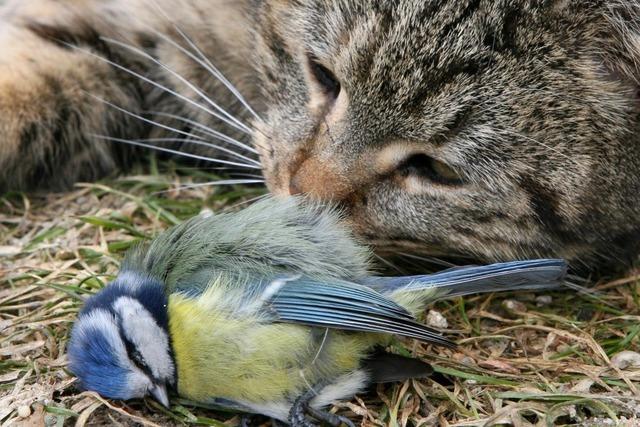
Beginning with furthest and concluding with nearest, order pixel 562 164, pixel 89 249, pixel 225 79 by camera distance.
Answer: pixel 225 79
pixel 89 249
pixel 562 164

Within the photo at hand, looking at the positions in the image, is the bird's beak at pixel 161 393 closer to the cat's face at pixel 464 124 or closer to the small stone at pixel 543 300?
the cat's face at pixel 464 124

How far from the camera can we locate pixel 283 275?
1.73m

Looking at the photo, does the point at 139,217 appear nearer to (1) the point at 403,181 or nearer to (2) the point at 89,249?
(2) the point at 89,249

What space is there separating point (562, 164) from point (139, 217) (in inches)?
49.4

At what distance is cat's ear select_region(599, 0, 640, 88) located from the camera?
1839 millimetres

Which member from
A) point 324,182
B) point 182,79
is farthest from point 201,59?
point 324,182

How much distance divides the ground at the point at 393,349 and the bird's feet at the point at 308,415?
0.05 metres

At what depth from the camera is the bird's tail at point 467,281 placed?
1.78m

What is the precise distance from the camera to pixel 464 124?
1.85 m

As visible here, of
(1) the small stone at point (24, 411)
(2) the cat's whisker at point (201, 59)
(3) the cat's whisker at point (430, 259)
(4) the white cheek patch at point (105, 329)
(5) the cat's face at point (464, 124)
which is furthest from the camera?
(2) the cat's whisker at point (201, 59)

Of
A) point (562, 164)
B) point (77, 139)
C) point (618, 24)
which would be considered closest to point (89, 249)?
point (77, 139)

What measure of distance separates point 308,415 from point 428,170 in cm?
64

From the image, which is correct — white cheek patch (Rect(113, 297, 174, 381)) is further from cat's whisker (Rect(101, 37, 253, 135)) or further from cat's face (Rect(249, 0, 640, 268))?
cat's whisker (Rect(101, 37, 253, 135))

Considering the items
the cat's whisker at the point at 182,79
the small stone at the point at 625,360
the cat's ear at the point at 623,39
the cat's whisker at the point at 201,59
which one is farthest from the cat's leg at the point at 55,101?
the small stone at the point at 625,360
